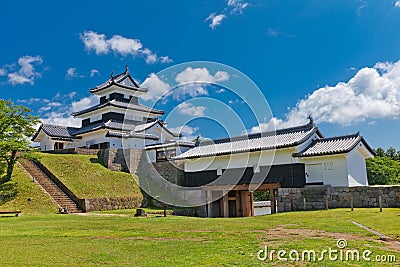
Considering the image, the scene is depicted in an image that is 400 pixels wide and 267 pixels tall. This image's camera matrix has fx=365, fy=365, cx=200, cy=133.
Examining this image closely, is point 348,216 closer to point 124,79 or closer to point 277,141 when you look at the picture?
point 277,141

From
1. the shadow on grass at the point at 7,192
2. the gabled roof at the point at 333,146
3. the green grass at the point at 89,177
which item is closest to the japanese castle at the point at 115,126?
the green grass at the point at 89,177

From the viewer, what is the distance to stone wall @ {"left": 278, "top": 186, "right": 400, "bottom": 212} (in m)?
18.7

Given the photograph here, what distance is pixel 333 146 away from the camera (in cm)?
2172

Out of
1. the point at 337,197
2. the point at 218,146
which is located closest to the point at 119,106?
the point at 218,146

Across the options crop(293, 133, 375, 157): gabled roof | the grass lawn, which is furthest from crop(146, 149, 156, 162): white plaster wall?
the grass lawn

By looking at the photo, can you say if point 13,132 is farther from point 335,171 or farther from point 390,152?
point 390,152

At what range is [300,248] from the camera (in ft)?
26.4

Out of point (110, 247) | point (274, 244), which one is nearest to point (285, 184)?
point (274, 244)

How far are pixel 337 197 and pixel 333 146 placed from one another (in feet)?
10.8

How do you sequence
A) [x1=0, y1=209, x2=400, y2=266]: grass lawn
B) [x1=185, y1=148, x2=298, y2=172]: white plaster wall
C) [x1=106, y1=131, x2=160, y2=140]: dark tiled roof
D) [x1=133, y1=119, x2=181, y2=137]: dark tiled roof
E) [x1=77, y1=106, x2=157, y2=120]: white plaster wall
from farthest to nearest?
[x1=77, y1=106, x2=157, y2=120]: white plaster wall → [x1=133, y1=119, x2=181, y2=137]: dark tiled roof → [x1=106, y1=131, x2=160, y2=140]: dark tiled roof → [x1=185, y1=148, x2=298, y2=172]: white plaster wall → [x1=0, y1=209, x2=400, y2=266]: grass lawn

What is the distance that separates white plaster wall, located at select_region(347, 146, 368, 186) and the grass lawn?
321 inches

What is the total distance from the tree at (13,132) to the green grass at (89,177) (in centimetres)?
270

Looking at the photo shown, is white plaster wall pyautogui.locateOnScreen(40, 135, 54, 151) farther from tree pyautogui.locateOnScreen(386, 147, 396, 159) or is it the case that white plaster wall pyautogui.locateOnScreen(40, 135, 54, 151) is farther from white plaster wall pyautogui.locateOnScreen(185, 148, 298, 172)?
tree pyautogui.locateOnScreen(386, 147, 396, 159)

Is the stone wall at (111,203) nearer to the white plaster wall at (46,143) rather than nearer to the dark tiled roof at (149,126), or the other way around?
the dark tiled roof at (149,126)
